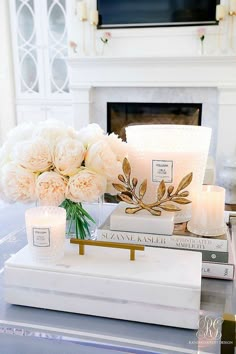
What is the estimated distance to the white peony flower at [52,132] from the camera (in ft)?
2.87

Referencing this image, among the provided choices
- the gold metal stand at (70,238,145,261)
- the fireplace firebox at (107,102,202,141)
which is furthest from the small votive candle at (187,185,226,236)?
the fireplace firebox at (107,102,202,141)

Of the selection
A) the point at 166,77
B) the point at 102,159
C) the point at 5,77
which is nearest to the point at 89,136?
the point at 102,159

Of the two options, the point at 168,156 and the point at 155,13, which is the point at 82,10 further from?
the point at 168,156

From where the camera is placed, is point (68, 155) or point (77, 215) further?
point (77, 215)

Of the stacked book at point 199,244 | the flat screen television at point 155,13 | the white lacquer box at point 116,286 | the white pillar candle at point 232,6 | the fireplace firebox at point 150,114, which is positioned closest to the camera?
the white lacquer box at point 116,286

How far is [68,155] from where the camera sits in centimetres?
85

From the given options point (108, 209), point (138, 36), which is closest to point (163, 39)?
point (138, 36)

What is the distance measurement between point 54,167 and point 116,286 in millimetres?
327

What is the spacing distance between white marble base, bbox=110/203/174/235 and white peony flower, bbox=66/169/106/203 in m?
0.07

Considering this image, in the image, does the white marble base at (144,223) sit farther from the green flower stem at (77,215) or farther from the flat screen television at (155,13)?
the flat screen television at (155,13)

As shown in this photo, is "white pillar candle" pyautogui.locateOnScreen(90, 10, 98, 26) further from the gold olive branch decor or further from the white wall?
the gold olive branch decor

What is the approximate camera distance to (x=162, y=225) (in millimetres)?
863

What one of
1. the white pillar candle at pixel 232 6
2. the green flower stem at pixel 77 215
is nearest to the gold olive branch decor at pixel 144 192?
the green flower stem at pixel 77 215

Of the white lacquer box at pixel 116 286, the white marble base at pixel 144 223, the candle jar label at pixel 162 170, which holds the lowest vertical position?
the white lacquer box at pixel 116 286
